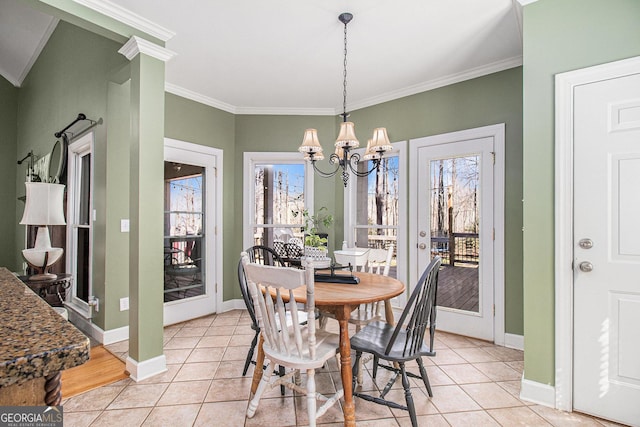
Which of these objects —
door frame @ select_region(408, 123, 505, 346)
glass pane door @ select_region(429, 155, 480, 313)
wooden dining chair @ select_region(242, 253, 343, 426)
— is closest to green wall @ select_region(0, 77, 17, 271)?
wooden dining chair @ select_region(242, 253, 343, 426)

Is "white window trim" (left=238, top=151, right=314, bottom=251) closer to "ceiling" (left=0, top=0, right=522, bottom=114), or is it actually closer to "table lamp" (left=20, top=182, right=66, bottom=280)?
"ceiling" (left=0, top=0, right=522, bottom=114)

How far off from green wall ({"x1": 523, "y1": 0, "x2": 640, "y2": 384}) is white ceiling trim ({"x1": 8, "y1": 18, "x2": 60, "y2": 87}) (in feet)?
16.6

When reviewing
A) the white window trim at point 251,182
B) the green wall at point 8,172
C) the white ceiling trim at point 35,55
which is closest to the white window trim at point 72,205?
the white ceiling trim at point 35,55

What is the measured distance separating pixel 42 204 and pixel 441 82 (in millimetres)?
3963

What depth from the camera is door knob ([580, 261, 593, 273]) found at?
6.28 ft

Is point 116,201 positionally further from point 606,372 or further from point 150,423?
point 606,372

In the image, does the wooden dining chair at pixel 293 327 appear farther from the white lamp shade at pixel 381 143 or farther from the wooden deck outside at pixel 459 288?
the wooden deck outside at pixel 459 288

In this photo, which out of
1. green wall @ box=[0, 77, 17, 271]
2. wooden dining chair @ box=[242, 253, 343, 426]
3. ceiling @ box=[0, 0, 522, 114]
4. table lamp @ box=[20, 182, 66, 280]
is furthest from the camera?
green wall @ box=[0, 77, 17, 271]

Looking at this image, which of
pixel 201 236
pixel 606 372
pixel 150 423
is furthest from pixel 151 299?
pixel 606 372

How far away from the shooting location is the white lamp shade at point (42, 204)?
2729 mm

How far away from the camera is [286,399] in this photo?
83.3 inches

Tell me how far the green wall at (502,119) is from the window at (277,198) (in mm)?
1559

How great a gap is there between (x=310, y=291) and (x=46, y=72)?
525 centimetres

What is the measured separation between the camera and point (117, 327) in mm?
3070
